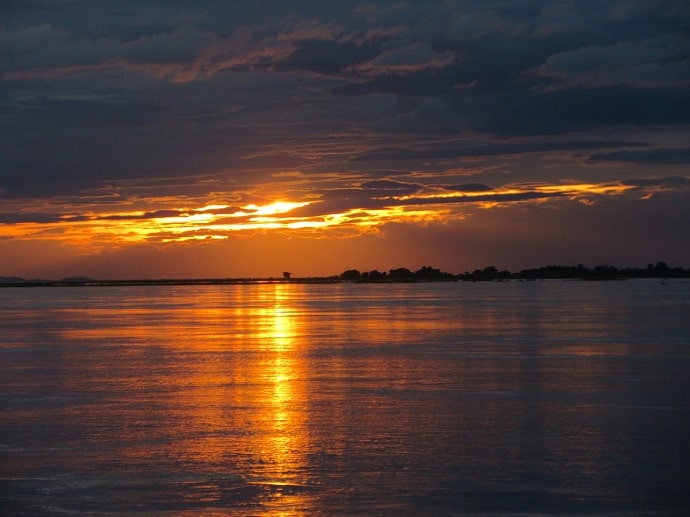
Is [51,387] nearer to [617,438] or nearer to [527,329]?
[617,438]

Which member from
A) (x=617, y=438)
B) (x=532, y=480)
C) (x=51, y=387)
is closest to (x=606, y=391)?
(x=617, y=438)

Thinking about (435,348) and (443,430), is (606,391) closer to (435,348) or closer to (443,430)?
(443,430)

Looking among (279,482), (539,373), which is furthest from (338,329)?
(279,482)

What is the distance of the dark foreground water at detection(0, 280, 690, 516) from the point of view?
11516mm

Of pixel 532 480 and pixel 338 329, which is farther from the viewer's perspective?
pixel 338 329

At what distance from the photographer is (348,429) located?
52.1 feet

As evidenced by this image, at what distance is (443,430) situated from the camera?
15727 mm

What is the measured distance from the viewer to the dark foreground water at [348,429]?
11516 mm

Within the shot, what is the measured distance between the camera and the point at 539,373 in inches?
928

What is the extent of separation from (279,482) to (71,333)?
30.4m

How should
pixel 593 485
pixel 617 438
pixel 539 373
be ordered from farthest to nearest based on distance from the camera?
pixel 539 373 → pixel 617 438 → pixel 593 485

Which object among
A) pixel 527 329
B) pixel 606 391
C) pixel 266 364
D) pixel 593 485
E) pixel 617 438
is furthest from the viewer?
pixel 527 329

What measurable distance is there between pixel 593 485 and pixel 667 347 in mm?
19710

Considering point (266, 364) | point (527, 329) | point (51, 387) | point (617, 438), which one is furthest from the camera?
point (527, 329)
